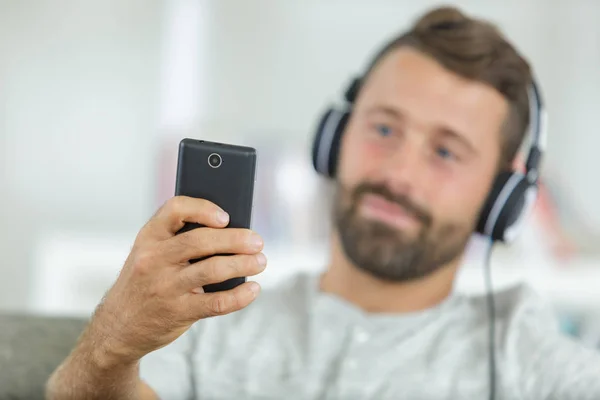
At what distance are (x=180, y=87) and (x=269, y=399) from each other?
4.55 ft

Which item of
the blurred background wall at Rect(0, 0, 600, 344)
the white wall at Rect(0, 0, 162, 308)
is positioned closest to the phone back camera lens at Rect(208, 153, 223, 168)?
the blurred background wall at Rect(0, 0, 600, 344)

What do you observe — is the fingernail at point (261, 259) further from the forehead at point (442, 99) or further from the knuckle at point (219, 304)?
the forehead at point (442, 99)

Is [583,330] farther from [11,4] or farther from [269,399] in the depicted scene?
[11,4]

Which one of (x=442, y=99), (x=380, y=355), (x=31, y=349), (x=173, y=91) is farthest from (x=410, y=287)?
(x=173, y=91)

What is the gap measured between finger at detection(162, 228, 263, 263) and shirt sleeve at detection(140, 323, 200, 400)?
0.40ft

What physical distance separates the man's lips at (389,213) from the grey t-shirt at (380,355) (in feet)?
0.38

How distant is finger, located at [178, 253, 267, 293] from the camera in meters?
0.49

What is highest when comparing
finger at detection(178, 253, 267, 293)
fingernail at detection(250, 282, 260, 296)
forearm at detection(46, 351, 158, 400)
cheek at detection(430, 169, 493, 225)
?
finger at detection(178, 253, 267, 293)

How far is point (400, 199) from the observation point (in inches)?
38.6

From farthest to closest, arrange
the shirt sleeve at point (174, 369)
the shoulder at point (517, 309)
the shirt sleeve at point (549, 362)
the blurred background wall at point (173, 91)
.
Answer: the blurred background wall at point (173, 91)
the shoulder at point (517, 309)
the shirt sleeve at point (549, 362)
the shirt sleeve at point (174, 369)

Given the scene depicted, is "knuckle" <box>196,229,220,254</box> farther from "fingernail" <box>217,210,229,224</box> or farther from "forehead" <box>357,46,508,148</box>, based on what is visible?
"forehead" <box>357,46,508,148</box>

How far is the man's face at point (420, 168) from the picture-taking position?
38.8 inches

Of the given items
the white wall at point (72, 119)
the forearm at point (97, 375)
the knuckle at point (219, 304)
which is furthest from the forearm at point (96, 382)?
the white wall at point (72, 119)

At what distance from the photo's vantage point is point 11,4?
2.13m
